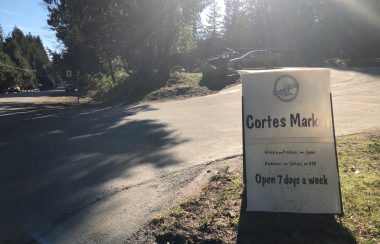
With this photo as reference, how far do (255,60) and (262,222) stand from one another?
30544 mm

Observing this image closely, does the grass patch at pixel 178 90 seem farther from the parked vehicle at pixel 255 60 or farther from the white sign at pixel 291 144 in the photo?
the white sign at pixel 291 144

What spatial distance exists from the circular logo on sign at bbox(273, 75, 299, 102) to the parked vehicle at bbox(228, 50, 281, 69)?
93.0ft

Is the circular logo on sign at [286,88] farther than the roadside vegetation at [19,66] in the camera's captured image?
No

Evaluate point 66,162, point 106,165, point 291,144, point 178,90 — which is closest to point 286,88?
point 291,144

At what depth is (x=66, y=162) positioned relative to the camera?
8.95m

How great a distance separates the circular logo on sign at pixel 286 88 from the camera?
4.80 metres

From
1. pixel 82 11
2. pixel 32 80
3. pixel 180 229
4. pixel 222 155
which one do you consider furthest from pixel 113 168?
pixel 32 80

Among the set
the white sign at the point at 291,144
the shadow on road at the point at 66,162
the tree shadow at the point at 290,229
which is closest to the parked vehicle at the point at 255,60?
the shadow on road at the point at 66,162

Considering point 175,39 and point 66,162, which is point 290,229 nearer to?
point 66,162

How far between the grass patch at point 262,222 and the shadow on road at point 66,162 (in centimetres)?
157

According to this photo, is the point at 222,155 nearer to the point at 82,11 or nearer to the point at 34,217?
the point at 34,217

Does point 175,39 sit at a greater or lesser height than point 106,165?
greater

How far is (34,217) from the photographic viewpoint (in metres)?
5.76

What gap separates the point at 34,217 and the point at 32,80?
4182 inches
